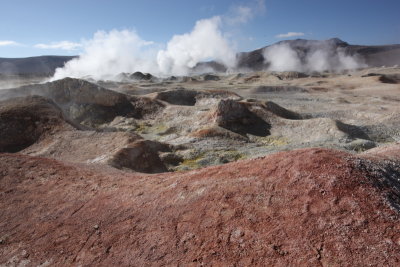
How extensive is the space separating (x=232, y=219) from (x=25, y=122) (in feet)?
67.6

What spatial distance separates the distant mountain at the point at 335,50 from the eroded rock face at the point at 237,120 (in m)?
103

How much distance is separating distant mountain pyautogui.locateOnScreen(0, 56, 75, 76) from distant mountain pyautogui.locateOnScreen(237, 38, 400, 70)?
7538 centimetres

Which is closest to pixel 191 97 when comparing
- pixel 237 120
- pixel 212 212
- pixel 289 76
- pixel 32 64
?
pixel 237 120

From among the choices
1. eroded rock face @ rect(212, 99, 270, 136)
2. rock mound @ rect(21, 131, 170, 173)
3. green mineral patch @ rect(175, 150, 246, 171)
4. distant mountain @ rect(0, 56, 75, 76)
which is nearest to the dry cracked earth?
rock mound @ rect(21, 131, 170, 173)

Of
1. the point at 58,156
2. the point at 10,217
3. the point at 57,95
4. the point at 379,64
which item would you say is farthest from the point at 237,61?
the point at 10,217

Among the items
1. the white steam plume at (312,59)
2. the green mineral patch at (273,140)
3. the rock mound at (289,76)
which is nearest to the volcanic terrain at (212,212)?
the green mineral patch at (273,140)

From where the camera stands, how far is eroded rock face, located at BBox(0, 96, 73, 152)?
21.6 m

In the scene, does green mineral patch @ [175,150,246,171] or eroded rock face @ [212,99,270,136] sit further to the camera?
eroded rock face @ [212,99,270,136]

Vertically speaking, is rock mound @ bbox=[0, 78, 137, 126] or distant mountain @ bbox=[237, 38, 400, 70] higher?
distant mountain @ bbox=[237, 38, 400, 70]

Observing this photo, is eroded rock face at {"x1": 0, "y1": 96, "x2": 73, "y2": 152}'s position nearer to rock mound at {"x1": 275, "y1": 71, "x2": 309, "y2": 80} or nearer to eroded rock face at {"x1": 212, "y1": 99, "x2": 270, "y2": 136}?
eroded rock face at {"x1": 212, "y1": 99, "x2": 270, "y2": 136}

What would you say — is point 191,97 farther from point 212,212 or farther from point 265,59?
point 265,59

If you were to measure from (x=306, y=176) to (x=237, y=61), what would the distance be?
134m

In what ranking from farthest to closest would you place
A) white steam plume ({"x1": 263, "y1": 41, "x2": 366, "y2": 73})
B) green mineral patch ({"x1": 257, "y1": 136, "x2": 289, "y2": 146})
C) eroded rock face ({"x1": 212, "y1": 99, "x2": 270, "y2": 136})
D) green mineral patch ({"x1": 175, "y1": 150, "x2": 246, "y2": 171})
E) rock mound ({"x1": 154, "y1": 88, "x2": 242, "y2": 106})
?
white steam plume ({"x1": 263, "y1": 41, "x2": 366, "y2": 73}), rock mound ({"x1": 154, "y1": 88, "x2": 242, "y2": 106}), eroded rock face ({"x1": 212, "y1": 99, "x2": 270, "y2": 136}), green mineral patch ({"x1": 257, "y1": 136, "x2": 289, "y2": 146}), green mineral patch ({"x1": 175, "y1": 150, "x2": 246, "y2": 171})

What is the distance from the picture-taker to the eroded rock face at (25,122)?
21.6 metres
